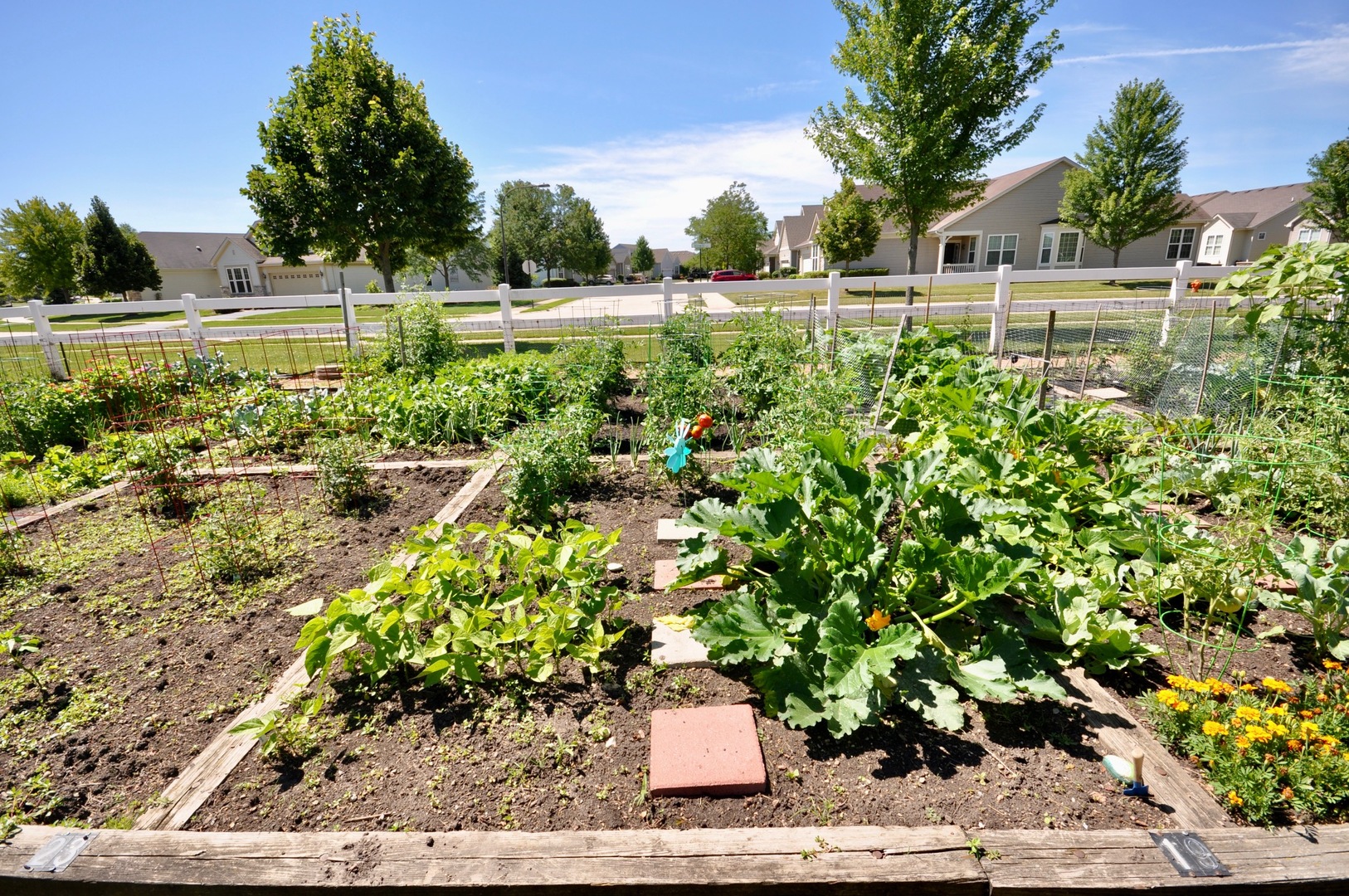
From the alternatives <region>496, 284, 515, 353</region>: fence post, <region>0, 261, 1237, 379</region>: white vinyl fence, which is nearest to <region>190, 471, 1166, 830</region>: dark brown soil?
<region>0, 261, 1237, 379</region>: white vinyl fence

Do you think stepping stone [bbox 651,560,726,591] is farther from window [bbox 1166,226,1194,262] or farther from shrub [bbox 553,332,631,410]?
window [bbox 1166,226,1194,262]

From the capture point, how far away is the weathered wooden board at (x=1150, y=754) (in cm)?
191

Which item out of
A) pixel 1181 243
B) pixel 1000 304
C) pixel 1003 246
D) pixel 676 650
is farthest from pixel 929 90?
pixel 1181 243

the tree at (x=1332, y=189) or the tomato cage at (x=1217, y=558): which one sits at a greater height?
the tree at (x=1332, y=189)

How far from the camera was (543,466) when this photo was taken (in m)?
3.96

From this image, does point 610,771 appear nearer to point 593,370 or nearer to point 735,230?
point 593,370

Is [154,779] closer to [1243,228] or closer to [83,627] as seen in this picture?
[83,627]

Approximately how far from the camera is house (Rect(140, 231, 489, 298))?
43.3m

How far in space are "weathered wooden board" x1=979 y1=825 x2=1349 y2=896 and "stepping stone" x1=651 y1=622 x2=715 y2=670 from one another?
1.23 meters

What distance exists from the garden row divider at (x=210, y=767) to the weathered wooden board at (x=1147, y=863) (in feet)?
8.01

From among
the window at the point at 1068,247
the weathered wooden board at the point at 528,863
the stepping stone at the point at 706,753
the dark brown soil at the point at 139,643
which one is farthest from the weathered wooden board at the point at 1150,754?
the window at the point at 1068,247

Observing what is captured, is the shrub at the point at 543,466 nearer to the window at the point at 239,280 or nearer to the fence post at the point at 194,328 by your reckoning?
the fence post at the point at 194,328

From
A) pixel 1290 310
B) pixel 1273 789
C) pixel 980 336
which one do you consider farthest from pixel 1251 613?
pixel 980 336

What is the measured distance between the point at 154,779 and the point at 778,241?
6358 cm
